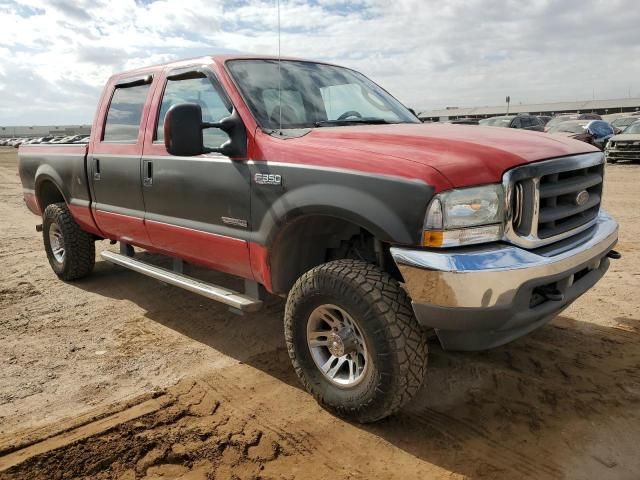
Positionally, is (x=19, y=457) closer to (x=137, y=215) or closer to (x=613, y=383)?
(x=137, y=215)

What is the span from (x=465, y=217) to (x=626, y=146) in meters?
17.7

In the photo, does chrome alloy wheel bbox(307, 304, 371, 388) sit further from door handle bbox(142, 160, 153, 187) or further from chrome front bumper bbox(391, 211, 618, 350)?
door handle bbox(142, 160, 153, 187)

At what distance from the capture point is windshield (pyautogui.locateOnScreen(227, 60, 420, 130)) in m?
3.45

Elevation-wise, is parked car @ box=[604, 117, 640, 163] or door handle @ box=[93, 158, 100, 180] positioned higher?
A: door handle @ box=[93, 158, 100, 180]

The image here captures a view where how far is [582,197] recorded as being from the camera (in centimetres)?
301

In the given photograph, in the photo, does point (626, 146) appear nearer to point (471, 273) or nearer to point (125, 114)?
point (125, 114)

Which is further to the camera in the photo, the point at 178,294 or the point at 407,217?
the point at 178,294

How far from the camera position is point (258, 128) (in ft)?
10.7

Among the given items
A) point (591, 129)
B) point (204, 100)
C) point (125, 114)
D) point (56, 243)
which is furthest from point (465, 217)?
point (591, 129)

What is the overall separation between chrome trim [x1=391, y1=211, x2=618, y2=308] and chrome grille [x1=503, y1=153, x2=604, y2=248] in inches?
4.9

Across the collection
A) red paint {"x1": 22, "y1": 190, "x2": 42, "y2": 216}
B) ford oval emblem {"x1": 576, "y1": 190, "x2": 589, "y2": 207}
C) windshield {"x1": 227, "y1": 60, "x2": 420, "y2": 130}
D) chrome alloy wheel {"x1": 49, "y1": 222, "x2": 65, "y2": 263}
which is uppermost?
windshield {"x1": 227, "y1": 60, "x2": 420, "y2": 130}

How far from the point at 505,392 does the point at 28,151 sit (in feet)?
18.4

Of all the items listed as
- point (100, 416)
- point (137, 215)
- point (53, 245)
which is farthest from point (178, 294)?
point (100, 416)

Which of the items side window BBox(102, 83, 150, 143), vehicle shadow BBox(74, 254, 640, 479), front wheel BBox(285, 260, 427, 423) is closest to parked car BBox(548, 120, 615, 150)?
vehicle shadow BBox(74, 254, 640, 479)
